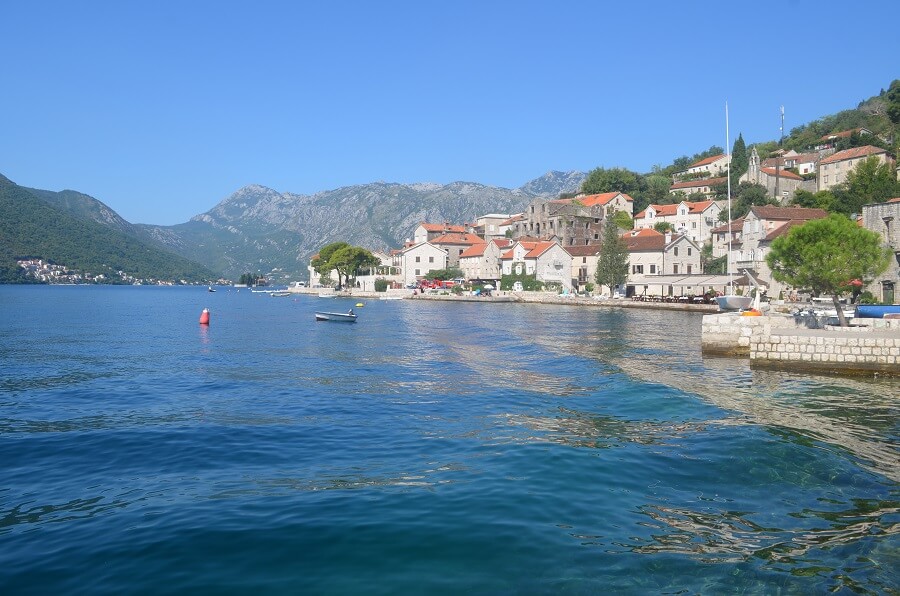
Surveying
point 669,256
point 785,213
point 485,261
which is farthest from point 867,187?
point 485,261

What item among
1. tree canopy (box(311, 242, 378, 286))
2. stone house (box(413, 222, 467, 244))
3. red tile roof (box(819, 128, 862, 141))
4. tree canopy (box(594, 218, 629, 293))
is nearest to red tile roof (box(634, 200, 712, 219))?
tree canopy (box(594, 218, 629, 293))

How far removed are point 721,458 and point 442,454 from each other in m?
5.18

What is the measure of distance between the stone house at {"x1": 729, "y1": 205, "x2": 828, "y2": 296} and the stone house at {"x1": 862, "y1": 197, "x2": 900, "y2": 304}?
58.9 ft

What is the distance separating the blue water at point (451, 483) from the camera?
287 inches

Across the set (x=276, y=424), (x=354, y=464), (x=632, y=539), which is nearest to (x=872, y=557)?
(x=632, y=539)

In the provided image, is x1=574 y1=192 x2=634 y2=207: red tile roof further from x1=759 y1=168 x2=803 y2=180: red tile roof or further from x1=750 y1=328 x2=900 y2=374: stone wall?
x1=750 y1=328 x2=900 y2=374: stone wall

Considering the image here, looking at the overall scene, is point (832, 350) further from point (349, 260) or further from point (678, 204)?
point (349, 260)

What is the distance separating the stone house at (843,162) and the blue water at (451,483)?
80.0 metres

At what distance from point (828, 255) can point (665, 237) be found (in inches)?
2076

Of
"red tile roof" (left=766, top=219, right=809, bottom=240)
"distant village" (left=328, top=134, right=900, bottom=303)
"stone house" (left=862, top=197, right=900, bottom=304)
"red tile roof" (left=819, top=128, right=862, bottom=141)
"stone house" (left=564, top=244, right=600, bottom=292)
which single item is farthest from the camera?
"red tile roof" (left=819, top=128, right=862, bottom=141)

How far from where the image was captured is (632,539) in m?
8.16

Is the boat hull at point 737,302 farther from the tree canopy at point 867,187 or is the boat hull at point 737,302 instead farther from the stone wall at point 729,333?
the tree canopy at point 867,187

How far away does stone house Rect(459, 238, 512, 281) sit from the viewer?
107 metres

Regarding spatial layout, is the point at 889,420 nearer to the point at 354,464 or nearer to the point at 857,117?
the point at 354,464
